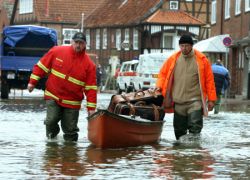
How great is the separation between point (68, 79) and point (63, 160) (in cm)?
223

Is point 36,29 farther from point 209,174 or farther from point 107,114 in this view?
point 209,174

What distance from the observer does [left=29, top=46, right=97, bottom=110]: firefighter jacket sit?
44.6 ft

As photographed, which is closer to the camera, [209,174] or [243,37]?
[209,174]

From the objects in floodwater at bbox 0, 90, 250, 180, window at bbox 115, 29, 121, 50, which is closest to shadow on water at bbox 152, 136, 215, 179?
floodwater at bbox 0, 90, 250, 180

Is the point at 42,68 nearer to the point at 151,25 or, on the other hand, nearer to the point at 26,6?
the point at 151,25

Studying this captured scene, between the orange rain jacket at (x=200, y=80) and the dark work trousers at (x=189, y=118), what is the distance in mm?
120

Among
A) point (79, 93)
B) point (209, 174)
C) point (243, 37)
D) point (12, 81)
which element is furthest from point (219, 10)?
point (209, 174)

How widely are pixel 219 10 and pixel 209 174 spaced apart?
41.7 metres

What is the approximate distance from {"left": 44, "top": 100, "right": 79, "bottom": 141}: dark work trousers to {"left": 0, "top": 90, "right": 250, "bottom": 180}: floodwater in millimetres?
209

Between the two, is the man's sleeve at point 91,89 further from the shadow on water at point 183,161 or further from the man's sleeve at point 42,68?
the shadow on water at point 183,161

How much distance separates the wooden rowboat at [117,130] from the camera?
12883 mm

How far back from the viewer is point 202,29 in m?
68.2

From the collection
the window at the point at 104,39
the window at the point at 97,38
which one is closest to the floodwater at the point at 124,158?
the window at the point at 104,39

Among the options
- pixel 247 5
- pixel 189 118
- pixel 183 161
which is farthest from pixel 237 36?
pixel 183 161
